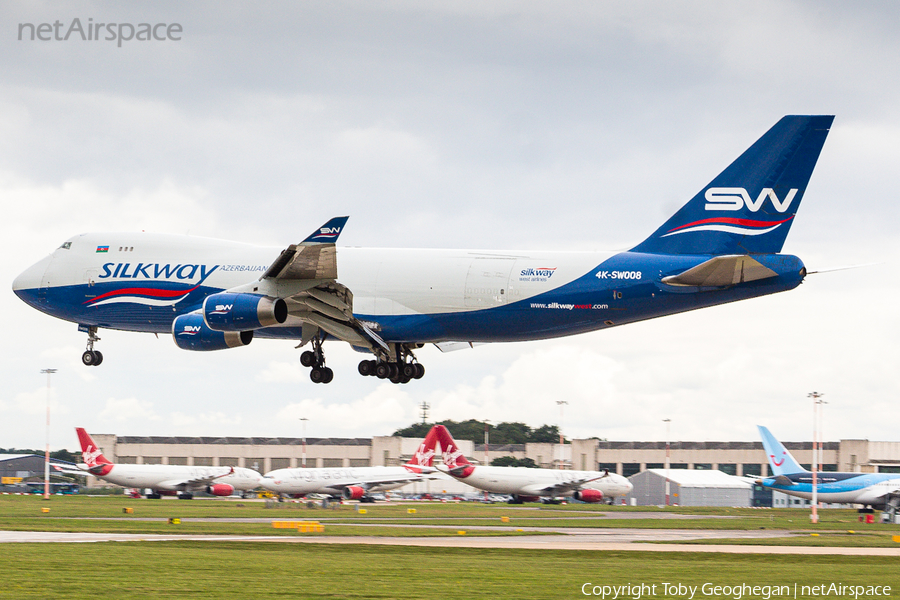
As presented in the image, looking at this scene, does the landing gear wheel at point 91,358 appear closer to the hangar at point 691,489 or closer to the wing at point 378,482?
the wing at point 378,482

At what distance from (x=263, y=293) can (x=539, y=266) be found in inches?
440

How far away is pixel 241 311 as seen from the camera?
39.5 metres

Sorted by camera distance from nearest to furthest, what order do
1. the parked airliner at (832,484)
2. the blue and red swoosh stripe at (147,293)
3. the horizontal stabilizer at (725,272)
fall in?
the horizontal stabilizer at (725,272) → the blue and red swoosh stripe at (147,293) → the parked airliner at (832,484)

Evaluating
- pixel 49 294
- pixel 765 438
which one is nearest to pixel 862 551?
pixel 49 294

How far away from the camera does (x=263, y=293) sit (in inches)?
1587

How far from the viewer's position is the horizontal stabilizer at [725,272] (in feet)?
120

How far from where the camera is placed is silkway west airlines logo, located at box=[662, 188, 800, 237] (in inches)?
1508

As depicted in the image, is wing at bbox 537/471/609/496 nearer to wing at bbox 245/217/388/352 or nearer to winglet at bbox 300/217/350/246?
wing at bbox 245/217/388/352

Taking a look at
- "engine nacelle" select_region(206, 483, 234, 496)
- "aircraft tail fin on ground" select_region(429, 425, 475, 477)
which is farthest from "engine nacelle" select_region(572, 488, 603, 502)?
"engine nacelle" select_region(206, 483, 234, 496)

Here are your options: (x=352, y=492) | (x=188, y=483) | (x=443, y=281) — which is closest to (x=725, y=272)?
(x=443, y=281)

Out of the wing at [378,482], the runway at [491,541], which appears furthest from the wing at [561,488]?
the runway at [491,541]

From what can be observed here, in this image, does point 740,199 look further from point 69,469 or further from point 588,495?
point 69,469

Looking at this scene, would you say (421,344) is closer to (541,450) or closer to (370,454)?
(370,454)

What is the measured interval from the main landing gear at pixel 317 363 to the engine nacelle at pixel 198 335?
13.8ft
